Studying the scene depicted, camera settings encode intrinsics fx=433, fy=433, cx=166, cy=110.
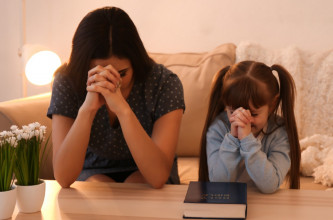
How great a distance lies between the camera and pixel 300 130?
1.92 meters

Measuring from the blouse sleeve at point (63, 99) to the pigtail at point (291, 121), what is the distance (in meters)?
0.66

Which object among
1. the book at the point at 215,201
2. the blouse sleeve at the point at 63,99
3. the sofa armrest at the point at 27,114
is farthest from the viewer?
the sofa armrest at the point at 27,114

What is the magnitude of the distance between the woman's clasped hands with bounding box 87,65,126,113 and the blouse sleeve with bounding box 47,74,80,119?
0.17 metres

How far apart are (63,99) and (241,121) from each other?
0.57 m

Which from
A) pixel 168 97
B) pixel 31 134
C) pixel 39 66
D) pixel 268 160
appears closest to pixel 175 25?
pixel 39 66

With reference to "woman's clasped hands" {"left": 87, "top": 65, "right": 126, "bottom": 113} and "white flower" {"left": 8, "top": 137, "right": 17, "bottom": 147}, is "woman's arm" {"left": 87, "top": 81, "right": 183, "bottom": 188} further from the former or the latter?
"white flower" {"left": 8, "top": 137, "right": 17, "bottom": 147}

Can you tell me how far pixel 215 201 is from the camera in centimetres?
100

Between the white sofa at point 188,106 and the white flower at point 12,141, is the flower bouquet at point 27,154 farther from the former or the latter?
the white sofa at point 188,106

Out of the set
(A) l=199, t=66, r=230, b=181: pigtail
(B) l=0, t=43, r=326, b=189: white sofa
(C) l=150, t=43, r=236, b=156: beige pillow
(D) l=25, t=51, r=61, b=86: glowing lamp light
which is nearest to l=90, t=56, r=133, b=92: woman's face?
(A) l=199, t=66, r=230, b=181: pigtail

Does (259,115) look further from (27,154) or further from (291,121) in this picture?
(27,154)

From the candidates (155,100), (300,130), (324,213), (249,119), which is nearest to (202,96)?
(300,130)

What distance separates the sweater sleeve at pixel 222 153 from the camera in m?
1.27

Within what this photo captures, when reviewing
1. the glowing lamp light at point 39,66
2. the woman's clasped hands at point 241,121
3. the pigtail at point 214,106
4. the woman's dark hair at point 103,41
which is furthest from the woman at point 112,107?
the glowing lamp light at point 39,66

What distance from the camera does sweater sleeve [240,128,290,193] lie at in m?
1.12
